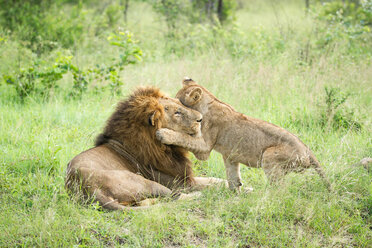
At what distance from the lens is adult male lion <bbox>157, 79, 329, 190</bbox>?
3.49 m

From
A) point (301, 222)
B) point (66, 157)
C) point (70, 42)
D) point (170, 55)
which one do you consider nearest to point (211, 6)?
point (170, 55)

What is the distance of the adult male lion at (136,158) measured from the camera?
324cm

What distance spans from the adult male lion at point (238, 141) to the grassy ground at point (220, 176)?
0.17m

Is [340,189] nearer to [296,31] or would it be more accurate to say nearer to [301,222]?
[301,222]

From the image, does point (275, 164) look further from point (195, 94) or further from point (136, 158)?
point (136, 158)

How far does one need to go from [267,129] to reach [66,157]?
6.56ft

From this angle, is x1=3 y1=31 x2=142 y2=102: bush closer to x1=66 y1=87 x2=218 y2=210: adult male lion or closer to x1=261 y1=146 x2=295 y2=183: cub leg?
x1=66 y1=87 x2=218 y2=210: adult male lion

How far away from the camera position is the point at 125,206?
3.24 metres

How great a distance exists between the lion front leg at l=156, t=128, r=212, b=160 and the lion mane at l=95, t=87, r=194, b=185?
9 cm

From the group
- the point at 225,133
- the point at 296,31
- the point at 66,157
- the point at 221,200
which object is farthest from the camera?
the point at 296,31

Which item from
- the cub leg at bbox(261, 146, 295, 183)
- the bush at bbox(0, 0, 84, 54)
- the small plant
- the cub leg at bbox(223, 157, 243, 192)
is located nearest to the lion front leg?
the cub leg at bbox(223, 157, 243, 192)

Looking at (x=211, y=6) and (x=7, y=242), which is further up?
(x=211, y=6)

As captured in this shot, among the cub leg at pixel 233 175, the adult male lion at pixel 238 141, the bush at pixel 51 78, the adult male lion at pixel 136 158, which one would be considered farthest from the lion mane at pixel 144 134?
the bush at pixel 51 78

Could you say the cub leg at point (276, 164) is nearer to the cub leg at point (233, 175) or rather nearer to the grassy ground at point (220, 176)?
the grassy ground at point (220, 176)
